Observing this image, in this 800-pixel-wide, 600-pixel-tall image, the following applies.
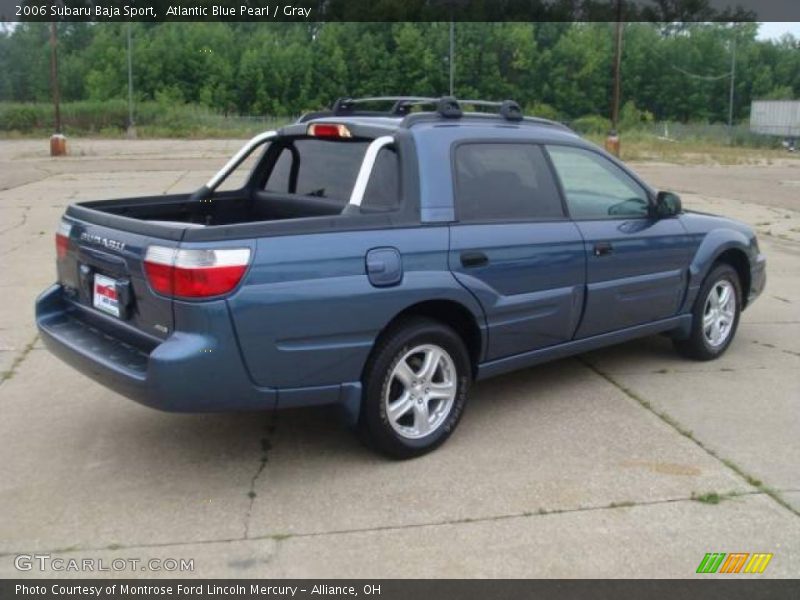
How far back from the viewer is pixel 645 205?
19.0ft

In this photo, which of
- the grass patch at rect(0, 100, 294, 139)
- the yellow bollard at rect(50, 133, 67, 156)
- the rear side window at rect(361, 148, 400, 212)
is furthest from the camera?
the grass patch at rect(0, 100, 294, 139)

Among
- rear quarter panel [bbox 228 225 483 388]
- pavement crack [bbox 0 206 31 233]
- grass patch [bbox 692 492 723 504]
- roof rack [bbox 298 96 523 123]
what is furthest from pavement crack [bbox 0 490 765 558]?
pavement crack [bbox 0 206 31 233]

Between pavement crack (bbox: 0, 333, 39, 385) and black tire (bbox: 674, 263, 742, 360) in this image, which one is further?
black tire (bbox: 674, 263, 742, 360)

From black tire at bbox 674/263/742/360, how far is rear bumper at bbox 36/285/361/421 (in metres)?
2.97

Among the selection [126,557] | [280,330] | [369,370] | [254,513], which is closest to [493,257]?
[369,370]

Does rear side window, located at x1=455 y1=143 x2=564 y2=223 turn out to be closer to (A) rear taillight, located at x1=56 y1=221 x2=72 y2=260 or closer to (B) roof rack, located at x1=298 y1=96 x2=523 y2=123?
(B) roof rack, located at x1=298 y1=96 x2=523 y2=123

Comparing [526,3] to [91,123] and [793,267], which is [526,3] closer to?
[91,123]

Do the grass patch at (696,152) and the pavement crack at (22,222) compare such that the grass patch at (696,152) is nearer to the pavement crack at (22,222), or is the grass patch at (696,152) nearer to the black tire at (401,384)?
the pavement crack at (22,222)

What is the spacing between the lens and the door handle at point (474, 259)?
15.0ft

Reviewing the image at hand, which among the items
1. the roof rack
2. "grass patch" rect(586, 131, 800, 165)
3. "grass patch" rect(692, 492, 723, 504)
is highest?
the roof rack

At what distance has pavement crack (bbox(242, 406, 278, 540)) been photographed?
3883mm

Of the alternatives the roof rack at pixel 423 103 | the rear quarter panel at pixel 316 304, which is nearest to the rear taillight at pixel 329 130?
the roof rack at pixel 423 103

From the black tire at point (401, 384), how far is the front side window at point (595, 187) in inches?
50.6

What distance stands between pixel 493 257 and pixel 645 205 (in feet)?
5.17
